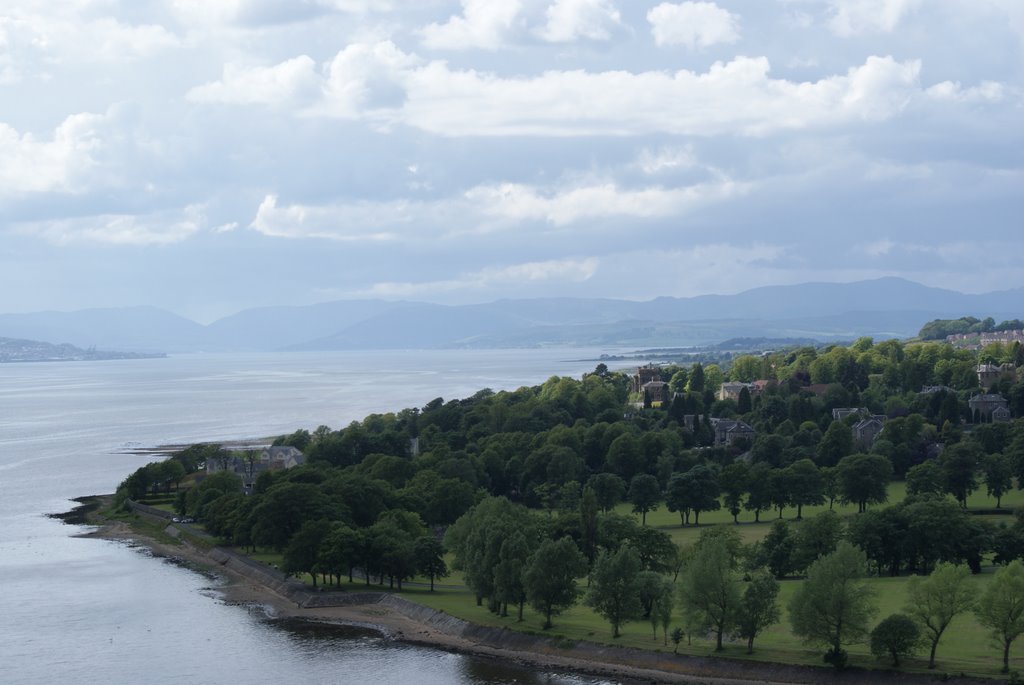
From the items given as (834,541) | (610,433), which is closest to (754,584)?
(834,541)

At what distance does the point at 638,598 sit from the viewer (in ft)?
144

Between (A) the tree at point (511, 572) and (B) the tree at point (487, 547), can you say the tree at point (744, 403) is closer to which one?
(B) the tree at point (487, 547)

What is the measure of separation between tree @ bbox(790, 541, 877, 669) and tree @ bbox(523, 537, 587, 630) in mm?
9040

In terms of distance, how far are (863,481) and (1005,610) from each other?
32.4 meters

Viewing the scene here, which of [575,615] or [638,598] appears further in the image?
[575,615]

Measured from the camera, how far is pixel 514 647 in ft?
145

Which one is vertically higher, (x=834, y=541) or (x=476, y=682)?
(x=834, y=541)

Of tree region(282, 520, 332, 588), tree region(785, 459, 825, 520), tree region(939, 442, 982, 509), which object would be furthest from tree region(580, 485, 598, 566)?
tree region(939, 442, 982, 509)

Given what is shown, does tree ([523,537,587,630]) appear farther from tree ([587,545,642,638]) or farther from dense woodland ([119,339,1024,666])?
tree ([587,545,642,638])

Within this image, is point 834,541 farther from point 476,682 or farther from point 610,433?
point 610,433

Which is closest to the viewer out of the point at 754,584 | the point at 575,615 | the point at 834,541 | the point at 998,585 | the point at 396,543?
the point at 998,585

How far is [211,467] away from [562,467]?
28.4m

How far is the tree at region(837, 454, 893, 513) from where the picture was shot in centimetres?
6869

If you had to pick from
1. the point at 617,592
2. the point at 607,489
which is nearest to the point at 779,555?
the point at 617,592
